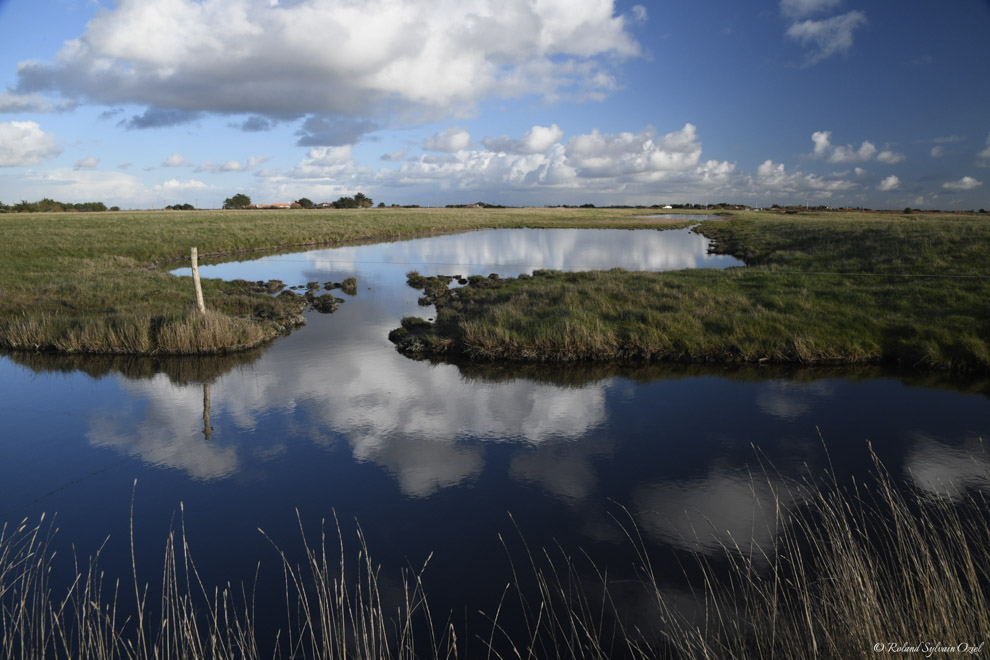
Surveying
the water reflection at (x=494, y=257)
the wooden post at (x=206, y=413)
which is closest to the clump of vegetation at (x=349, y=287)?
the water reflection at (x=494, y=257)

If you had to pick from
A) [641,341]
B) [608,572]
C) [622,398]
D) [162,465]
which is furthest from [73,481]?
[641,341]

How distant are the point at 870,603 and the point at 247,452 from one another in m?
10.8

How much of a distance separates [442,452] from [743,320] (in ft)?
39.0

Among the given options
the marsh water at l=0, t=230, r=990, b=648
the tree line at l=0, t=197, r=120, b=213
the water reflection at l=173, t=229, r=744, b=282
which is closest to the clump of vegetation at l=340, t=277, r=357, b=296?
the water reflection at l=173, t=229, r=744, b=282

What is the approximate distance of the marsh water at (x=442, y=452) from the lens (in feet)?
27.6

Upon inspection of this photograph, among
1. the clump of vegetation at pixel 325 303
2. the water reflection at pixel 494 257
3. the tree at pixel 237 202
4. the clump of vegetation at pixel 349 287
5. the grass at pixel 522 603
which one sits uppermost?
the tree at pixel 237 202

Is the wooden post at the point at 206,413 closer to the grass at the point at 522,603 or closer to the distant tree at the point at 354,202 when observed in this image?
the grass at the point at 522,603

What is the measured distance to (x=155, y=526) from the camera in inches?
349

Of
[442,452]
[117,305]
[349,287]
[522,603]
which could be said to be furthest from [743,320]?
[117,305]

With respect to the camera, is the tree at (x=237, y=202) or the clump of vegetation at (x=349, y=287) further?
the tree at (x=237, y=202)

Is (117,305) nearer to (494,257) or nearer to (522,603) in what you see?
(522,603)

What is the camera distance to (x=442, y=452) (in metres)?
11.5

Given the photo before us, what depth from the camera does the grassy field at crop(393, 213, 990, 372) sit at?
659 inches

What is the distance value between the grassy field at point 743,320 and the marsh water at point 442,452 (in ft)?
3.12
